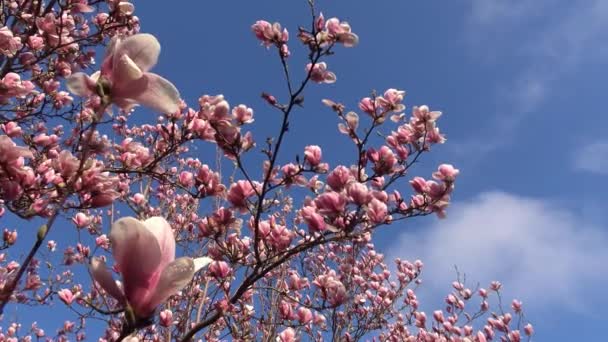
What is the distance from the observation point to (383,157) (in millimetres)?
2686

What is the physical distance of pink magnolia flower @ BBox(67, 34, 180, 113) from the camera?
3.04ft

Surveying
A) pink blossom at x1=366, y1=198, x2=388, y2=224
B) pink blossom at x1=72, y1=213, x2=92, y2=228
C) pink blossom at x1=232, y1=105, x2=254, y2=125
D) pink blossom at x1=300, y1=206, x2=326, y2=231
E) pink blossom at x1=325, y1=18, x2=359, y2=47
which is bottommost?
pink blossom at x1=300, y1=206, x2=326, y2=231

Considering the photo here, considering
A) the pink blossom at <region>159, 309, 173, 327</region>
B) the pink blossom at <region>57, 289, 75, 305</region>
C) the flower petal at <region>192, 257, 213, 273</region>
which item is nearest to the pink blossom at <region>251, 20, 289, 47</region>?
the flower petal at <region>192, 257, 213, 273</region>

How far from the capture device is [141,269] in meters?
0.73

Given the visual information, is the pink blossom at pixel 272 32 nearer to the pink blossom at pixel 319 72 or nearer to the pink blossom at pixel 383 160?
the pink blossom at pixel 319 72

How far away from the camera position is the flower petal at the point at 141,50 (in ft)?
3.05

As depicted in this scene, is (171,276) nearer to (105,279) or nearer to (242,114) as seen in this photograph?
(105,279)

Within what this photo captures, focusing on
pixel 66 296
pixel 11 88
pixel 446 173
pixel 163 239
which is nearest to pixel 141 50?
pixel 163 239

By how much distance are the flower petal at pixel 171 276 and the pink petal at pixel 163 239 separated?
0.07ft

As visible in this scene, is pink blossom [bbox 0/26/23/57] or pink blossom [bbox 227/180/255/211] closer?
pink blossom [bbox 0/26/23/57]

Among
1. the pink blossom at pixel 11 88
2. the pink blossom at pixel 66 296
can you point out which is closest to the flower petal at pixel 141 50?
the pink blossom at pixel 11 88

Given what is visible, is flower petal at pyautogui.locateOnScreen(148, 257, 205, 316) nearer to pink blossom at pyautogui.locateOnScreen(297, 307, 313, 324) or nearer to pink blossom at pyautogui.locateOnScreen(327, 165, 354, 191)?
pink blossom at pyautogui.locateOnScreen(327, 165, 354, 191)

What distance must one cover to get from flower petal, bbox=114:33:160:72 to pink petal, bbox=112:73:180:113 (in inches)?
1.1

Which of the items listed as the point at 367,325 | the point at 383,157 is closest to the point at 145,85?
the point at 383,157
